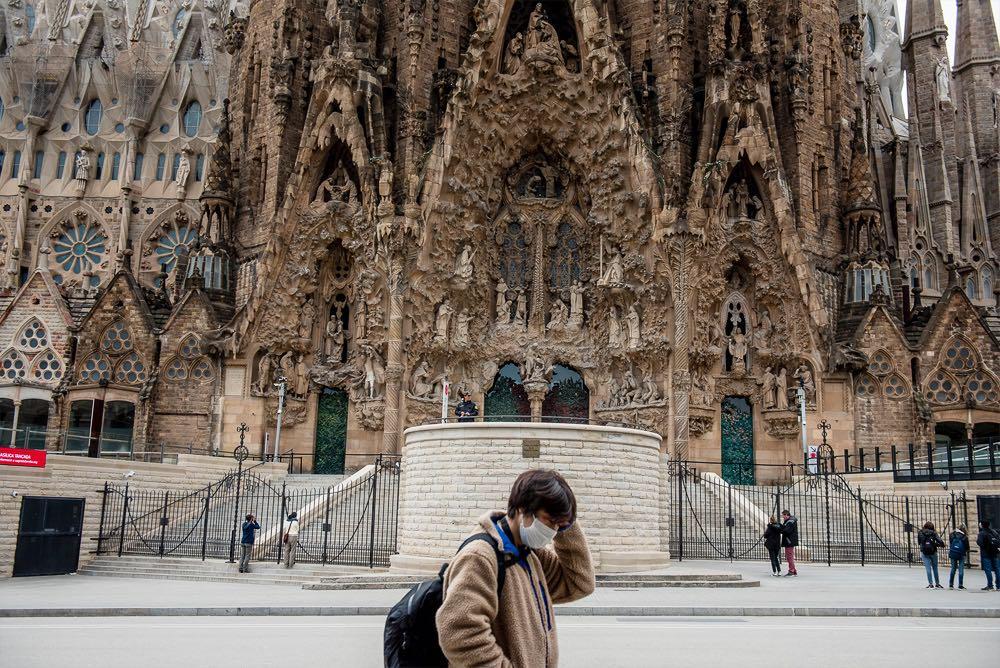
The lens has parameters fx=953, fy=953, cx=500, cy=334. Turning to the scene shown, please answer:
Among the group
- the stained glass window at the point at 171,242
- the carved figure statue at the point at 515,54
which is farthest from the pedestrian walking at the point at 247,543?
the stained glass window at the point at 171,242

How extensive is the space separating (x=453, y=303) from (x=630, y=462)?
53.1 ft

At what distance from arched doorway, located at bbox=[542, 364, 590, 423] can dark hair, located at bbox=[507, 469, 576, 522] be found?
96.0 feet

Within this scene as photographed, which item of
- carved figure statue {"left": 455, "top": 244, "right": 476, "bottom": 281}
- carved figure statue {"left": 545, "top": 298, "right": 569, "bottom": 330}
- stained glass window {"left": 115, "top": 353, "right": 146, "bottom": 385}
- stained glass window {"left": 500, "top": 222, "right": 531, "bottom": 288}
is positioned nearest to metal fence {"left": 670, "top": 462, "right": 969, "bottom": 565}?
carved figure statue {"left": 545, "top": 298, "right": 569, "bottom": 330}

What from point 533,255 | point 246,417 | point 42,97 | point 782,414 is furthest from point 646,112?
point 42,97

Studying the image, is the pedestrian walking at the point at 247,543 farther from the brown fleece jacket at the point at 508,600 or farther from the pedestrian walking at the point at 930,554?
the brown fleece jacket at the point at 508,600

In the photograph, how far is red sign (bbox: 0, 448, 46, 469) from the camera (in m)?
17.9

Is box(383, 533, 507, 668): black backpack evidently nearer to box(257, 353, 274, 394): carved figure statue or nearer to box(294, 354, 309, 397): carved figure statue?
box(257, 353, 274, 394): carved figure statue

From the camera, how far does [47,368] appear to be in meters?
38.5

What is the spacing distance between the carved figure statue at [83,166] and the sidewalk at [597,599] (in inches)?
1212

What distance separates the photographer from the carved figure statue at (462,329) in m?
32.1

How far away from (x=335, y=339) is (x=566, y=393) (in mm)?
8262

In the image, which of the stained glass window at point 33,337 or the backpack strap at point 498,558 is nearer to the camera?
the backpack strap at point 498,558

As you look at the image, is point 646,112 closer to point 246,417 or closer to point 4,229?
point 246,417

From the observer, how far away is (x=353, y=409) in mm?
32219
